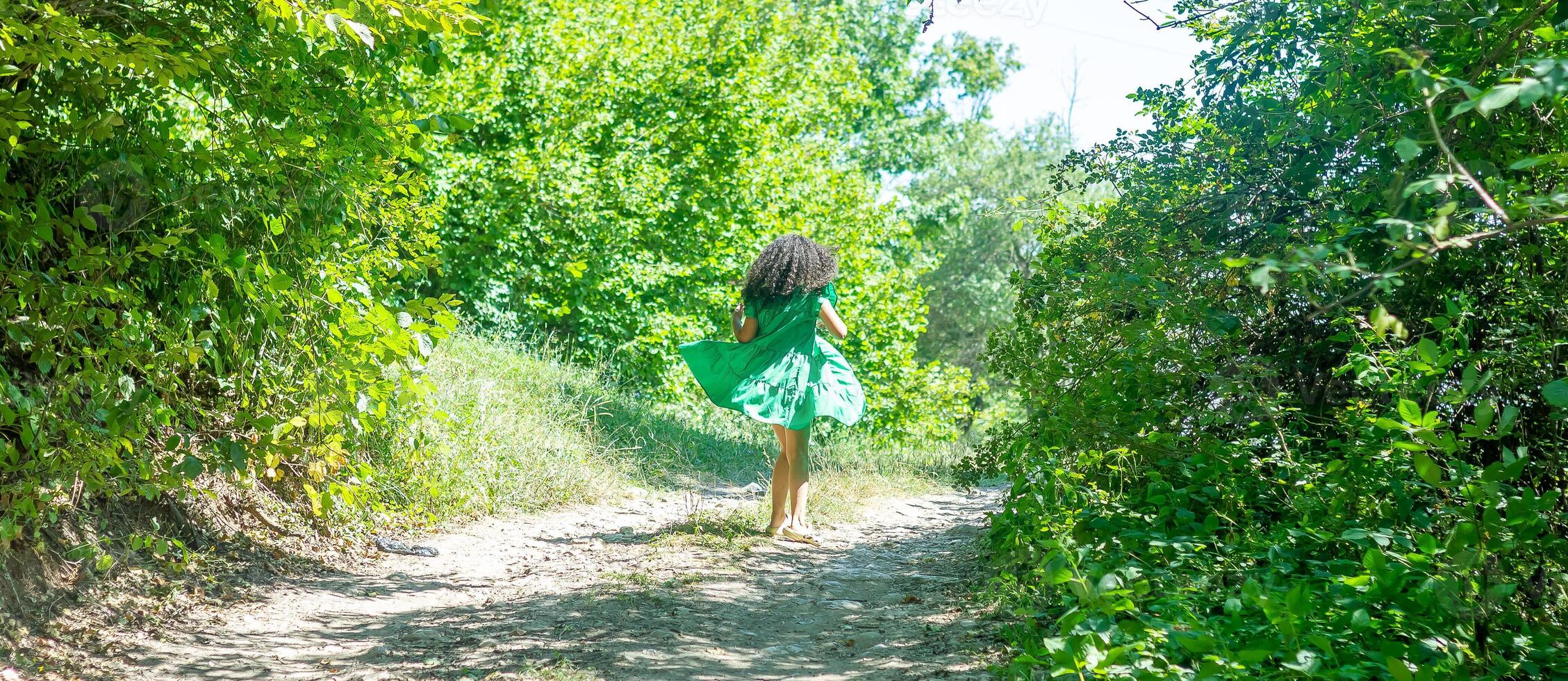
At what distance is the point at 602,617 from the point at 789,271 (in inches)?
98.5

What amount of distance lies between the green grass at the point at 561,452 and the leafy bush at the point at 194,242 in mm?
743

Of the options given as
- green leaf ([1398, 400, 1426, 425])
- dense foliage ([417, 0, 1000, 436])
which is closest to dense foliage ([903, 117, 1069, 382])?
dense foliage ([417, 0, 1000, 436])

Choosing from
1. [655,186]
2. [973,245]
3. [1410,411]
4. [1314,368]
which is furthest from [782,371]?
[973,245]

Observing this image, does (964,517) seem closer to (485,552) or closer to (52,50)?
(485,552)

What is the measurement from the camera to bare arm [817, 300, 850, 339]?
6328 mm

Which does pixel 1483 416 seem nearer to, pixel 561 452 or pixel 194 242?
pixel 194 242

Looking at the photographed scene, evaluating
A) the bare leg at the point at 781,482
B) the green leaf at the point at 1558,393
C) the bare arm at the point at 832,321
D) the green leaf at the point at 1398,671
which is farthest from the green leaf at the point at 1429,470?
the bare leg at the point at 781,482

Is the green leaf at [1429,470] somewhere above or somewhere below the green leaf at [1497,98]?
below

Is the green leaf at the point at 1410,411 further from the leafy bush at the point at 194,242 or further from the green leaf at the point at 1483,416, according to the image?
the leafy bush at the point at 194,242

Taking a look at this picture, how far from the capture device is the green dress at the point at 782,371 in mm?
6309

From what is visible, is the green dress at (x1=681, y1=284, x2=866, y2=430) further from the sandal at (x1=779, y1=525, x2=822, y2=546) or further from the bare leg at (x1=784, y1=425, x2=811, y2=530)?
the sandal at (x1=779, y1=525, x2=822, y2=546)

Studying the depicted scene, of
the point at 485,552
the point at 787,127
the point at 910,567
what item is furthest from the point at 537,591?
the point at 787,127

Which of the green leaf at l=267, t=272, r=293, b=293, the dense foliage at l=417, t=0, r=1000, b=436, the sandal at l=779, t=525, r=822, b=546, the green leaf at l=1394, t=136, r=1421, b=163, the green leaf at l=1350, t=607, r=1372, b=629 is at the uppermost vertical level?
the dense foliage at l=417, t=0, r=1000, b=436

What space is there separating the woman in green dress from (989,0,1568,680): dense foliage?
108cm
